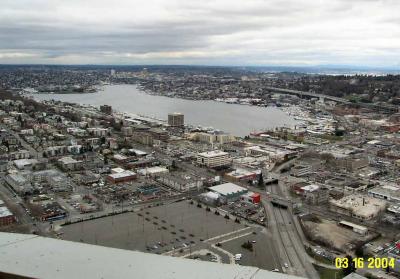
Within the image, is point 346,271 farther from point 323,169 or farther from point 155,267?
point 323,169

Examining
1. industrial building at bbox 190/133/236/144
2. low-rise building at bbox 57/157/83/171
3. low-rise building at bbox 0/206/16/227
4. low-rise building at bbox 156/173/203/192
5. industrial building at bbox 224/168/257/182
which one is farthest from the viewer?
industrial building at bbox 190/133/236/144

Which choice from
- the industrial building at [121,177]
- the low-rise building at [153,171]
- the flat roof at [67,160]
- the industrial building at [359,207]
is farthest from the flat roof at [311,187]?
the flat roof at [67,160]

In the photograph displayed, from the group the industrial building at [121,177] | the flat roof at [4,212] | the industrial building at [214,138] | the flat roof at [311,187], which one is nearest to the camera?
the flat roof at [4,212]

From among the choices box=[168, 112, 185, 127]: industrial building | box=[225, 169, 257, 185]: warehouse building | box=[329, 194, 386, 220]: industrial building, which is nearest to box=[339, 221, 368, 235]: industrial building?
box=[329, 194, 386, 220]: industrial building

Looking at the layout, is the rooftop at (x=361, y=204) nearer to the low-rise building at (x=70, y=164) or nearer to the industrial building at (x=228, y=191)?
the industrial building at (x=228, y=191)

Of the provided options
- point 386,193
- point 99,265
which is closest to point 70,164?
point 386,193

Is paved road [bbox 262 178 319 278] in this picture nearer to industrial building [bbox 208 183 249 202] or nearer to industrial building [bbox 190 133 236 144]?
industrial building [bbox 208 183 249 202]
